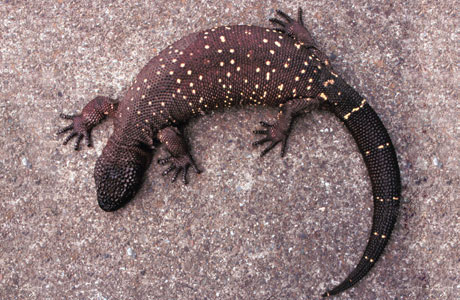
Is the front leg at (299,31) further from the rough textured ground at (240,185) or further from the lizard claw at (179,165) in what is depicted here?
the lizard claw at (179,165)

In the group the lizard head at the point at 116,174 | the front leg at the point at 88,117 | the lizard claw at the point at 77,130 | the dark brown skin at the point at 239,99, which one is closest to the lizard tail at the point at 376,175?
the dark brown skin at the point at 239,99

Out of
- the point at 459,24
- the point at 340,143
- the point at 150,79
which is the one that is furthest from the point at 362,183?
the point at 150,79

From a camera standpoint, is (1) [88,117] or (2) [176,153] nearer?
(2) [176,153]

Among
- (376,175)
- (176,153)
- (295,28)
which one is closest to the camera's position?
(376,175)

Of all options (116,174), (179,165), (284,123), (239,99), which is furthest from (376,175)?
(116,174)

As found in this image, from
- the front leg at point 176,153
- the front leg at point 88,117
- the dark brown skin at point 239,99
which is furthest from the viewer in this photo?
the front leg at point 88,117

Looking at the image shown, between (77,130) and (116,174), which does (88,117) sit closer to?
(77,130)

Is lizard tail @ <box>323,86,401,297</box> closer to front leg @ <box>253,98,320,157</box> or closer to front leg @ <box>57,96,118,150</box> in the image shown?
front leg @ <box>253,98,320,157</box>
